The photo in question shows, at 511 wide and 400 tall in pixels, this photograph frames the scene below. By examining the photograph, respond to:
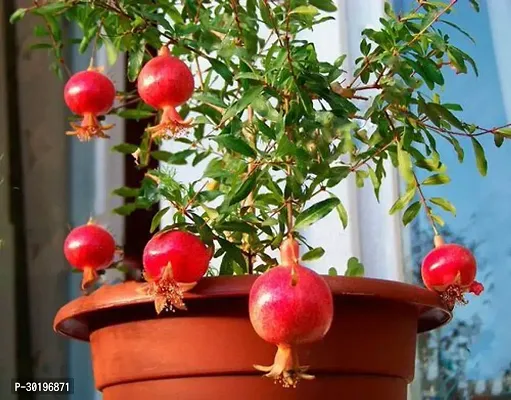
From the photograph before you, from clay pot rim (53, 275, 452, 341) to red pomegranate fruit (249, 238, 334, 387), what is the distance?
0.09 metres

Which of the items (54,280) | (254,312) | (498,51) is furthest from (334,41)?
(254,312)

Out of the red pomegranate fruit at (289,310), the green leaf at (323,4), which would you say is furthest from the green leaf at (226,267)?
the green leaf at (323,4)

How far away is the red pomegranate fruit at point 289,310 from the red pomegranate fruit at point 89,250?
271mm

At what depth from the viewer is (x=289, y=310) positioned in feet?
1.89

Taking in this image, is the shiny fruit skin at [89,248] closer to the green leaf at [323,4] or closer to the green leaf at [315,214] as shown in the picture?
the green leaf at [315,214]

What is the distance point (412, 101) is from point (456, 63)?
9 cm

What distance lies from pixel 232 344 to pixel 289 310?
15 centimetres

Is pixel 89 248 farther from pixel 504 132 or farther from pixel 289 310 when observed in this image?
pixel 504 132

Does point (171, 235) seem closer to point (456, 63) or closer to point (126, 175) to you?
point (456, 63)

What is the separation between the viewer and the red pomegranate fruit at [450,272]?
78cm

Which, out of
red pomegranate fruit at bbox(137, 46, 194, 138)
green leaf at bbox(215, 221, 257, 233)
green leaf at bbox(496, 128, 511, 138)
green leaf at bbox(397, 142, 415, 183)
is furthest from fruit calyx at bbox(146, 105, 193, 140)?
green leaf at bbox(496, 128, 511, 138)

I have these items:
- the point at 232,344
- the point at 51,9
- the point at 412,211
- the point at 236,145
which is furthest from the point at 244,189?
the point at 51,9

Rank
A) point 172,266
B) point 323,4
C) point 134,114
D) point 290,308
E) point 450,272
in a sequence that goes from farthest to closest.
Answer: point 134,114 < point 323,4 < point 450,272 < point 172,266 < point 290,308

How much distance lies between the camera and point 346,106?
79cm
